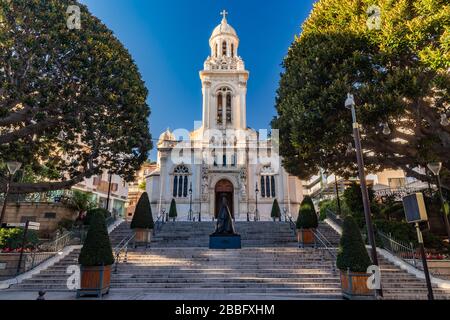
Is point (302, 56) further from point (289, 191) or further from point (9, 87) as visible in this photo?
point (289, 191)

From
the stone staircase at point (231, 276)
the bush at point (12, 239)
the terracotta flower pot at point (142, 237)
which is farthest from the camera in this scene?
the terracotta flower pot at point (142, 237)

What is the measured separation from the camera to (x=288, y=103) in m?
15.0

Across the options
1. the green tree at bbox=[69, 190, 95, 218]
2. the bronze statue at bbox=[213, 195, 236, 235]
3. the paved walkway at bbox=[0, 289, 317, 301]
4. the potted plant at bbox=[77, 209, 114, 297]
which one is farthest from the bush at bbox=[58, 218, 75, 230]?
the potted plant at bbox=[77, 209, 114, 297]

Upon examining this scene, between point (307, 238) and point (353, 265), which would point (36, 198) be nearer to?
point (307, 238)

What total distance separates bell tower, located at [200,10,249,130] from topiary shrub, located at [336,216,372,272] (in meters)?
25.7

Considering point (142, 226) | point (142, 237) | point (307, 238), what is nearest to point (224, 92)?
point (142, 226)

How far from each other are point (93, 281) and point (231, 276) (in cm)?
516

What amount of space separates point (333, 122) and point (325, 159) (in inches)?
130

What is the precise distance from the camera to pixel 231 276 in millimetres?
11578

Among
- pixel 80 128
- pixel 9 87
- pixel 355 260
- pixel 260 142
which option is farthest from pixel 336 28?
pixel 260 142

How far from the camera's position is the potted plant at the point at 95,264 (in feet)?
31.3

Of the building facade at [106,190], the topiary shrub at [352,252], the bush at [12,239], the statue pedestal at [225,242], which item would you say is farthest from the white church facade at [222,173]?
the topiary shrub at [352,252]

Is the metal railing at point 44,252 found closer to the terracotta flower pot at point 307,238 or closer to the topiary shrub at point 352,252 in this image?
the terracotta flower pot at point 307,238

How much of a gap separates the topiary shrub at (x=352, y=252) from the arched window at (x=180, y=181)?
22635 mm
